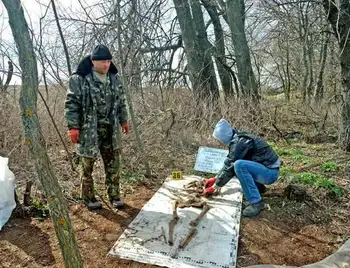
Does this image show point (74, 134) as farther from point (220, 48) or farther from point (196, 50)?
point (220, 48)

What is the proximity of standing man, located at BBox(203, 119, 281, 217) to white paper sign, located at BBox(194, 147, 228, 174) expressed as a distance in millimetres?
1214

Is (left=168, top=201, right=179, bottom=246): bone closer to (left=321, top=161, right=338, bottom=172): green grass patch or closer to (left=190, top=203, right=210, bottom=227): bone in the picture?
(left=190, top=203, right=210, bottom=227): bone

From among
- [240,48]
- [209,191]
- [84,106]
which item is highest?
[240,48]

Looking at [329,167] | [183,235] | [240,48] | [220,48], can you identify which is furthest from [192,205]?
[220,48]

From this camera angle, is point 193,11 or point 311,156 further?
point 193,11

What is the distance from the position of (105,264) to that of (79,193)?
1.47 m

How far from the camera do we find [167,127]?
6133 millimetres

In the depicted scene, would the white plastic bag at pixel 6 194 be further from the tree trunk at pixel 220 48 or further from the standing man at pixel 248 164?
the tree trunk at pixel 220 48

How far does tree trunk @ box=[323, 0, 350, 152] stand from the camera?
507 centimetres

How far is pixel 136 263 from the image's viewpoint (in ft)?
8.64

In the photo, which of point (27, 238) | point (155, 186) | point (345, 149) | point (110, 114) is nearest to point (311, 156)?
point (345, 149)

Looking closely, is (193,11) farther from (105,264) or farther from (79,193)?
(105,264)

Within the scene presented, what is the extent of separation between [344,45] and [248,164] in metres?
2.80

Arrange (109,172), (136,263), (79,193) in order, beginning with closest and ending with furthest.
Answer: (136,263), (109,172), (79,193)
